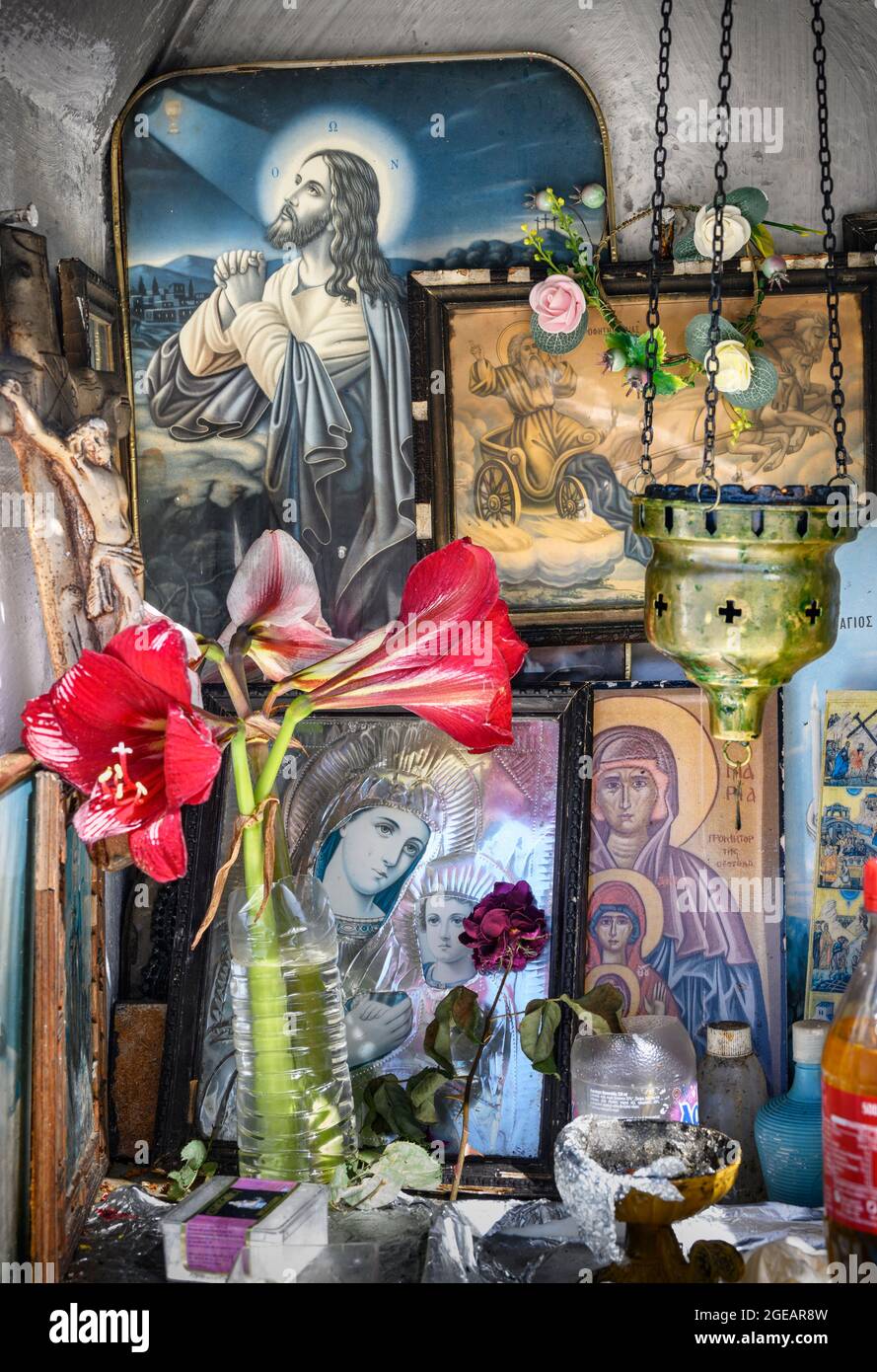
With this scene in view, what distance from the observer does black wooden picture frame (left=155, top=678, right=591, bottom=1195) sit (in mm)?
1541

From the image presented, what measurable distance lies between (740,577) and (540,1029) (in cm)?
51

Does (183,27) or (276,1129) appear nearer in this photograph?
(276,1129)

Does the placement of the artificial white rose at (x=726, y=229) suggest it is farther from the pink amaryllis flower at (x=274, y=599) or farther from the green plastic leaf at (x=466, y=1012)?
the green plastic leaf at (x=466, y=1012)

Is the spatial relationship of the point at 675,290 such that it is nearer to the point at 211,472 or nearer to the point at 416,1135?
the point at 211,472

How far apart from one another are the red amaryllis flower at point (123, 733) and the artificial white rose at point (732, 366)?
62 centimetres

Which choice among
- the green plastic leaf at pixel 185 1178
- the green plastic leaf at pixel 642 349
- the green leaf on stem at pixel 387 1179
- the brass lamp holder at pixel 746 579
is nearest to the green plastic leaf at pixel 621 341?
the green plastic leaf at pixel 642 349

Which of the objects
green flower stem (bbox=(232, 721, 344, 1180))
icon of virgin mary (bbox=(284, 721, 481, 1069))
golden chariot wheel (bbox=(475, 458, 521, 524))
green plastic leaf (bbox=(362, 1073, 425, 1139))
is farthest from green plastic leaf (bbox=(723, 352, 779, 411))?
green plastic leaf (bbox=(362, 1073, 425, 1139))

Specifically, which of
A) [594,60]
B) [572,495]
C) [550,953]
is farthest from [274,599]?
[594,60]

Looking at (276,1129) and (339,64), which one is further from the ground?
(339,64)

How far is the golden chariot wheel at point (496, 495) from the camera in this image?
1.68 meters

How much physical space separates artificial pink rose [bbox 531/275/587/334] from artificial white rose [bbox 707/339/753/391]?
18cm

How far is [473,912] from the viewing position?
1.52 m
